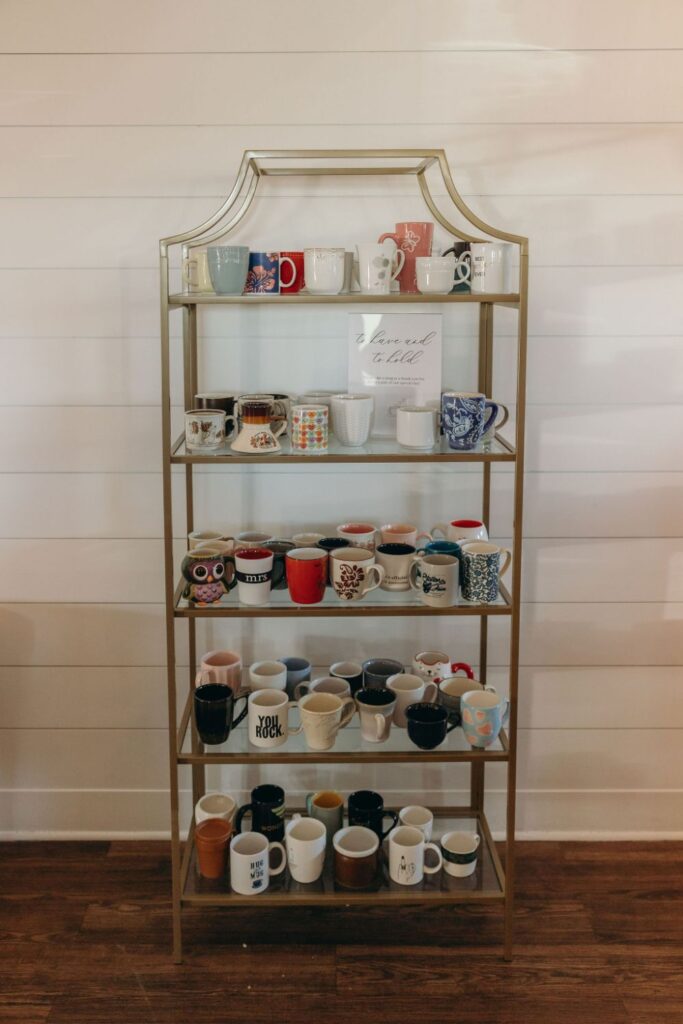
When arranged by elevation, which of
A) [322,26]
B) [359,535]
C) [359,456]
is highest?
[322,26]

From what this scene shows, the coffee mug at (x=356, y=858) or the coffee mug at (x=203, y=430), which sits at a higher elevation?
the coffee mug at (x=203, y=430)

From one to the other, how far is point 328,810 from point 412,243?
1.21 m

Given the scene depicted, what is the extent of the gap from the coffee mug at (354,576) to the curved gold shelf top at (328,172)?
2.18 ft

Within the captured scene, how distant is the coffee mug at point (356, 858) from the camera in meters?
2.04

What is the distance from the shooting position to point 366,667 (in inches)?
88.2

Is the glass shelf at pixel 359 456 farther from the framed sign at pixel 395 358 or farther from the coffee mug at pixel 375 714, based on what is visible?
the coffee mug at pixel 375 714

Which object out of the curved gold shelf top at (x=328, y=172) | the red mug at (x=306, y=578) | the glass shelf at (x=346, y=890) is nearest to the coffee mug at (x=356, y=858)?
the glass shelf at (x=346, y=890)

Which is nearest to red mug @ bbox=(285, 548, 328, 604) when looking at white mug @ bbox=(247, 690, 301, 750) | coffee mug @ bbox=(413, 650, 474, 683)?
white mug @ bbox=(247, 690, 301, 750)

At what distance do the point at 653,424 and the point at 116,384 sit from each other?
1.23 meters

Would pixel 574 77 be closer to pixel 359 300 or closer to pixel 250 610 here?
pixel 359 300

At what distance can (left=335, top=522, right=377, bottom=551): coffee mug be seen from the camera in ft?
6.94

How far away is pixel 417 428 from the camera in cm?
194

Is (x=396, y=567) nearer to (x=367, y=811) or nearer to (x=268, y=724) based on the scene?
(x=268, y=724)

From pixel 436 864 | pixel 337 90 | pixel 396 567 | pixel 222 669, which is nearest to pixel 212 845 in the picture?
pixel 222 669
